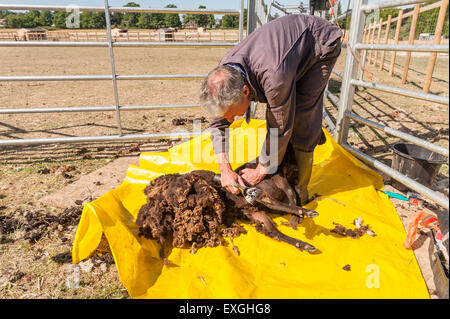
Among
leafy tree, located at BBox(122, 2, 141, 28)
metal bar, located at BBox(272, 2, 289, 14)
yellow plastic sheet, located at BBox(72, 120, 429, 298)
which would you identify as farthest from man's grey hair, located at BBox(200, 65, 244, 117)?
metal bar, located at BBox(272, 2, 289, 14)

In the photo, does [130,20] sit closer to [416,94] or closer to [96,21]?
[96,21]

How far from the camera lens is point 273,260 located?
2.20 metres

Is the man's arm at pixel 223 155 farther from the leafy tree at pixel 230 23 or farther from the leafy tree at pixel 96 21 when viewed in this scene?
the leafy tree at pixel 230 23

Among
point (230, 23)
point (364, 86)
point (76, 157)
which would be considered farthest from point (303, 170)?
point (230, 23)

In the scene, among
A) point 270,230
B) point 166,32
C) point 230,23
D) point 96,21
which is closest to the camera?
point 270,230

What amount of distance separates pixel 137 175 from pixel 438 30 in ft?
25.4

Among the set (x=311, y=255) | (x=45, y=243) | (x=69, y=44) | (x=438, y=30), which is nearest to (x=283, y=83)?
(x=311, y=255)

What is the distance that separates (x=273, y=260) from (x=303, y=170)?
3.30 ft

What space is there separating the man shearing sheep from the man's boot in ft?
0.05

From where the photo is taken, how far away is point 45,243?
2.45 m

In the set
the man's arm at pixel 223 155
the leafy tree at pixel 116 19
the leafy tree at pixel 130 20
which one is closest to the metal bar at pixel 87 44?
the leafy tree at pixel 116 19
